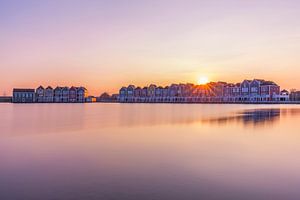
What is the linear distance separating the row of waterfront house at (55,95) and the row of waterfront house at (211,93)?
60.9 feet

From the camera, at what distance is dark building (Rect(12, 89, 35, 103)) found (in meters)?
115

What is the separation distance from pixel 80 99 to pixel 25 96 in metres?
22.3

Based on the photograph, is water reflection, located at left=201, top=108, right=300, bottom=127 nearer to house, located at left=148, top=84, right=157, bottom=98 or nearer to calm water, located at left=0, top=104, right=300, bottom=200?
calm water, located at left=0, top=104, right=300, bottom=200

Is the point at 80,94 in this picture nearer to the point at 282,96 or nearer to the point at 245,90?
the point at 245,90

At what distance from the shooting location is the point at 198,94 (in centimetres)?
10956

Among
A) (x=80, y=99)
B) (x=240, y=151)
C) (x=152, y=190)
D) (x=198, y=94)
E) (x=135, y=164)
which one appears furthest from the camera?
(x=80, y=99)

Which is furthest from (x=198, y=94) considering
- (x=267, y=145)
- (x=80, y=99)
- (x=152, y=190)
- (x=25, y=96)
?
(x=152, y=190)

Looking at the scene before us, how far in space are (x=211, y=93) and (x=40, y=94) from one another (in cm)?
7127

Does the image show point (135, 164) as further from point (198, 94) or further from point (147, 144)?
point (198, 94)

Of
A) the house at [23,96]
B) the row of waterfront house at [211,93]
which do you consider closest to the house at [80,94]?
the row of waterfront house at [211,93]

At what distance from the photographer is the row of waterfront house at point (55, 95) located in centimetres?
11650

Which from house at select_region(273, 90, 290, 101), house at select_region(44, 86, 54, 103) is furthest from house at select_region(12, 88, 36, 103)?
house at select_region(273, 90, 290, 101)

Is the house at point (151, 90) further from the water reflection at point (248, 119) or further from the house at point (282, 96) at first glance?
the water reflection at point (248, 119)

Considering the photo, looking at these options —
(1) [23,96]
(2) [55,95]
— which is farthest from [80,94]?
(1) [23,96]
